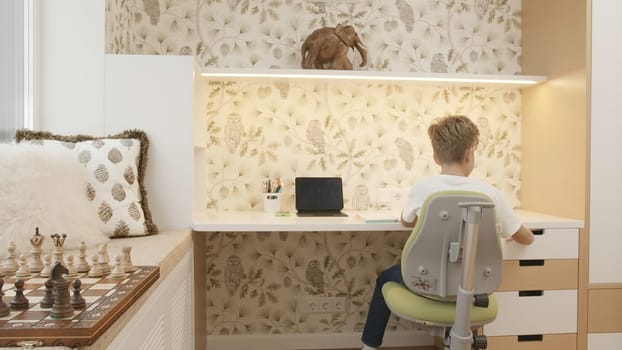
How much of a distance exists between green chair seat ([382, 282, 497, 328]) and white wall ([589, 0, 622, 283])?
0.82 meters

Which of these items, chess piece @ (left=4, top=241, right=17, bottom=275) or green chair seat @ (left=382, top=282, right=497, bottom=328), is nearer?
chess piece @ (left=4, top=241, right=17, bottom=275)

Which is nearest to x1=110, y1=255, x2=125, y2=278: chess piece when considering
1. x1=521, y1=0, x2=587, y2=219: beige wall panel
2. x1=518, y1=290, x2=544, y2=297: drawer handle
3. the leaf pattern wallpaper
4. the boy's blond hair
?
the boy's blond hair

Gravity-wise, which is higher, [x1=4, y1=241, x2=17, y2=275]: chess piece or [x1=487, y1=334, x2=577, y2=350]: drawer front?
[x1=4, y1=241, x2=17, y2=275]: chess piece

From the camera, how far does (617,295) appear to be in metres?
2.19

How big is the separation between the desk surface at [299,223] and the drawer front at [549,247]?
34mm

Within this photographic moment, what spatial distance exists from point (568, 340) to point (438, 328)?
2.75ft

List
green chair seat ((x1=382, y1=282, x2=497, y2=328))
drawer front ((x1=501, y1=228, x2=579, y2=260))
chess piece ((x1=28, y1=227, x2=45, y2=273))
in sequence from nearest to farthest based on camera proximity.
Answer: chess piece ((x1=28, y1=227, x2=45, y2=273)) → green chair seat ((x1=382, y1=282, x2=497, y2=328)) → drawer front ((x1=501, y1=228, x2=579, y2=260))

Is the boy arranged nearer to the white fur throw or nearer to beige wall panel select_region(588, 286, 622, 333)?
beige wall panel select_region(588, 286, 622, 333)

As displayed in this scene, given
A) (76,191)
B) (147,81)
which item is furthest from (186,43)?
(76,191)

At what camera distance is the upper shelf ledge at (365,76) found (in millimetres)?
2264

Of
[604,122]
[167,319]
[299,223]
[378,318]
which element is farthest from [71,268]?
[604,122]

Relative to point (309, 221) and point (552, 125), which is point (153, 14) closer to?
point (309, 221)

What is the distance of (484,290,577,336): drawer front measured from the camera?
210 centimetres

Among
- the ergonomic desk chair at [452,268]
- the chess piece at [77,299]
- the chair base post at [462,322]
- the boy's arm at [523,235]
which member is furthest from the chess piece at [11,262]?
the boy's arm at [523,235]
